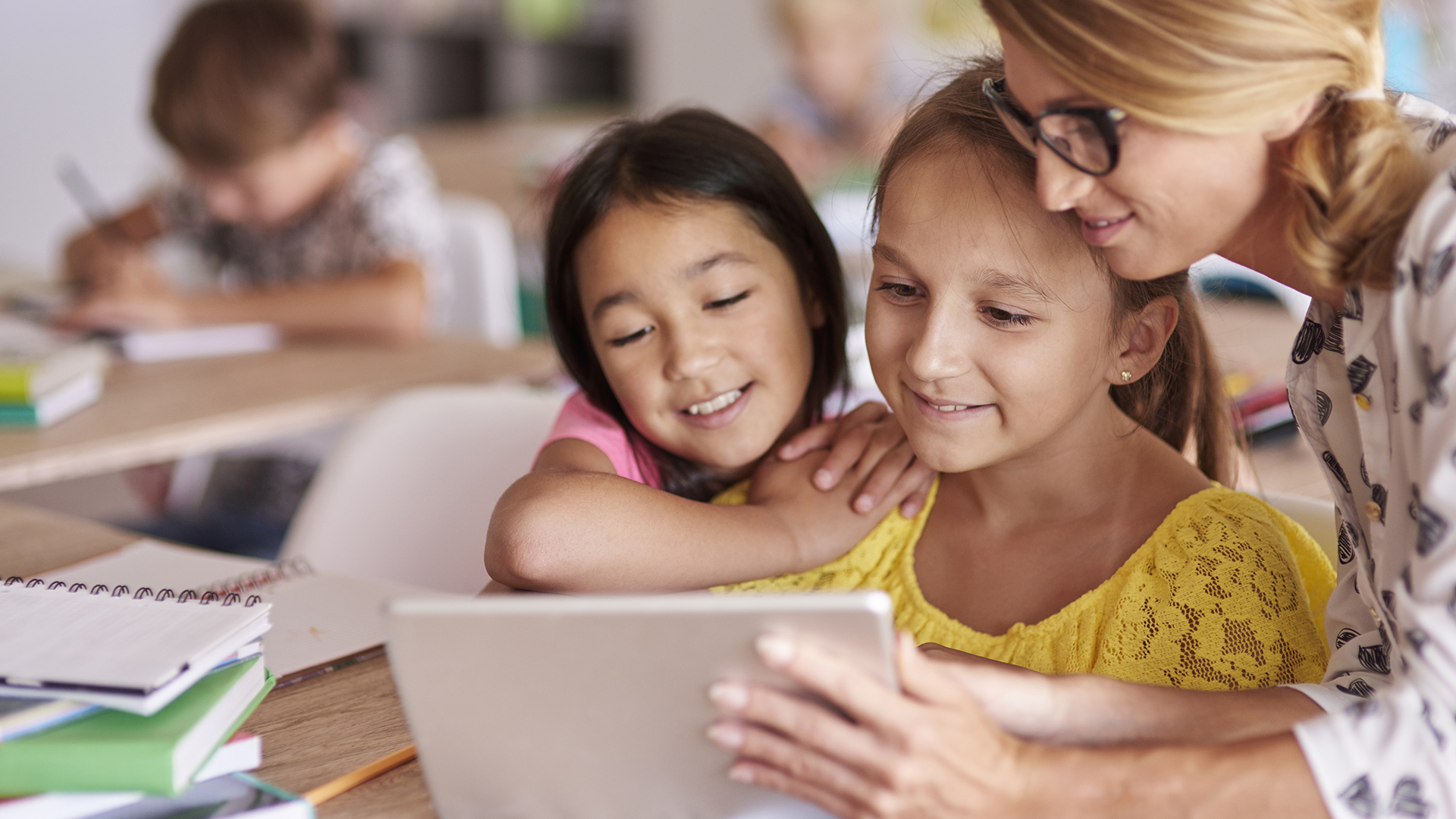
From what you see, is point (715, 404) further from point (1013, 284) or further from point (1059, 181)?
point (1059, 181)

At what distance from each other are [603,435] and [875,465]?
10.1 inches

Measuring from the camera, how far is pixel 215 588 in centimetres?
112

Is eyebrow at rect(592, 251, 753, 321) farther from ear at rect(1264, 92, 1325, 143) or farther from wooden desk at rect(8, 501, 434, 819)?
ear at rect(1264, 92, 1325, 143)

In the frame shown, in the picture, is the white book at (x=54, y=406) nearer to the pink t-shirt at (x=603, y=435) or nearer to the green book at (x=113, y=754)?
the pink t-shirt at (x=603, y=435)

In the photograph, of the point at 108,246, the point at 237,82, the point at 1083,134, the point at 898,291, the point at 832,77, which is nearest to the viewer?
the point at 1083,134

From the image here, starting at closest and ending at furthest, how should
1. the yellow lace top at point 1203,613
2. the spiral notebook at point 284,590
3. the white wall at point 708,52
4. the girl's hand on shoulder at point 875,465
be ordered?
the yellow lace top at point 1203,613, the spiral notebook at point 284,590, the girl's hand on shoulder at point 875,465, the white wall at point 708,52

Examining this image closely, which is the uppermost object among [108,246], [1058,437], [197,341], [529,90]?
[529,90]

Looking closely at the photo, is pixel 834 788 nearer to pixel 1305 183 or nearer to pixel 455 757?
pixel 455 757

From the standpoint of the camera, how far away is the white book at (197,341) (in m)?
2.06

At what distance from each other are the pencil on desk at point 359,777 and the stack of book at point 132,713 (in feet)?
0.09

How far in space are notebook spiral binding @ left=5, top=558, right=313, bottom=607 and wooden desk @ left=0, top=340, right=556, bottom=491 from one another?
0.59m

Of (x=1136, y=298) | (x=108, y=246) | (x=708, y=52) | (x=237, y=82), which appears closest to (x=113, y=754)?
(x=1136, y=298)

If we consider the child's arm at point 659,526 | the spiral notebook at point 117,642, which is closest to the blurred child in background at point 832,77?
the child's arm at point 659,526

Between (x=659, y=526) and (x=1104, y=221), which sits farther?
(x=659, y=526)
